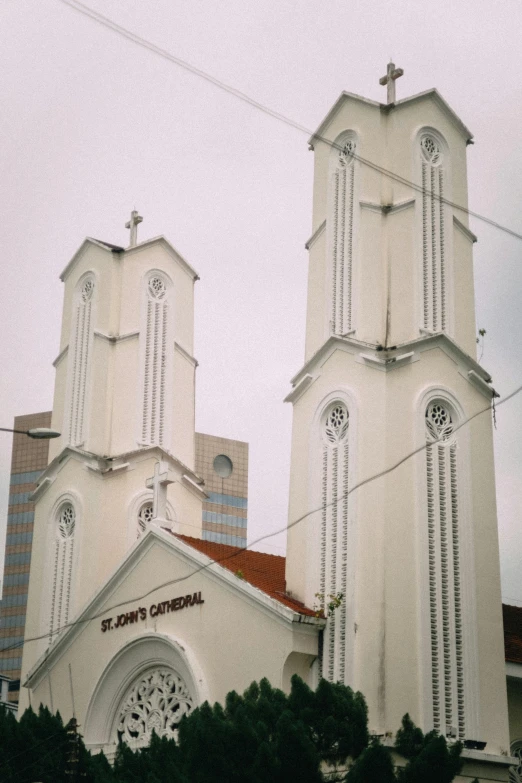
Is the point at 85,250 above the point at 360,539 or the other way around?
above

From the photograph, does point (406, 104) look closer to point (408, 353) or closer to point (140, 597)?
point (408, 353)

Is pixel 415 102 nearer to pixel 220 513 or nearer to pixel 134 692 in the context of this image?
pixel 134 692

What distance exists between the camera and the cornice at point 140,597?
104 feet

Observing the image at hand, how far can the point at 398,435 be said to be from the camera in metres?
32.8

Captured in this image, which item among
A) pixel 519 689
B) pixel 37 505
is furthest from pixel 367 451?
pixel 37 505

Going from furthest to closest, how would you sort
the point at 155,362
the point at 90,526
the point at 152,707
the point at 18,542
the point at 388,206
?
the point at 18,542
the point at 155,362
the point at 90,526
the point at 388,206
the point at 152,707

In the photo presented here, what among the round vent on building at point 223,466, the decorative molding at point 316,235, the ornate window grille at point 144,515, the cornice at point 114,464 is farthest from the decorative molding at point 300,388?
the round vent on building at point 223,466

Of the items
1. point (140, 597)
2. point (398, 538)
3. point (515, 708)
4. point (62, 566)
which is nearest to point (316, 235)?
point (398, 538)

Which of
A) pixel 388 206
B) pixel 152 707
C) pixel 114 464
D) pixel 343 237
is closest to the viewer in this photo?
pixel 152 707

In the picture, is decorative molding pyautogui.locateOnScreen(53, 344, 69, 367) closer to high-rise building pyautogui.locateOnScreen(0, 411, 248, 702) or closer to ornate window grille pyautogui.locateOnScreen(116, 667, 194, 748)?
ornate window grille pyautogui.locateOnScreen(116, 667, 194, 748)

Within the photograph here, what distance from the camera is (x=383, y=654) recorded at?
101 feet

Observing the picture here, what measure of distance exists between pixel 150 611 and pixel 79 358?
37.0 ft

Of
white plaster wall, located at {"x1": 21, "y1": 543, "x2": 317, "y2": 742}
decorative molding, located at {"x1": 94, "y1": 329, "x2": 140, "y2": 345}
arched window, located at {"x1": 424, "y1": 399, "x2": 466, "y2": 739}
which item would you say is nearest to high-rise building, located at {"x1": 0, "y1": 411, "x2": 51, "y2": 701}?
decorative molding, located at {"x1": 94, "y1": 329, "x2": 140, "y2": 345}

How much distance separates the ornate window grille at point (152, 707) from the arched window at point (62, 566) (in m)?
5.66
